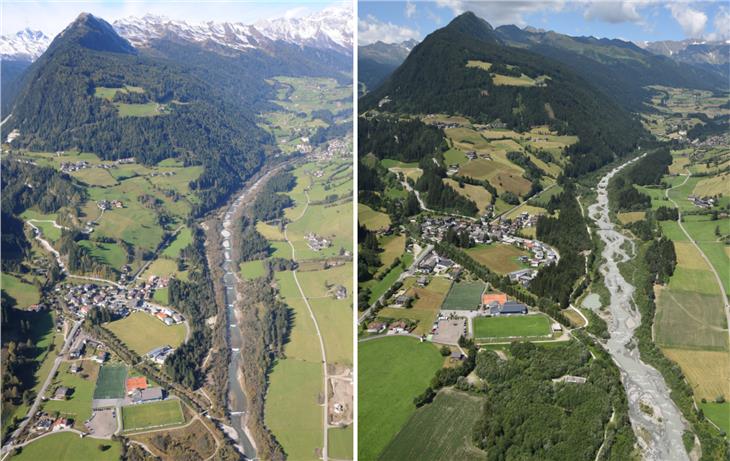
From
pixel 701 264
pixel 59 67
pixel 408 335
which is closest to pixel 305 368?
pixel 408 335

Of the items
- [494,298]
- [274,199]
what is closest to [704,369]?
[494,298]

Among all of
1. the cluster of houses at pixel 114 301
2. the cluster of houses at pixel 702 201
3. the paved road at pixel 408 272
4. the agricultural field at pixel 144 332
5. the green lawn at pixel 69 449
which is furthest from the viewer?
the cluster of houses at pixel 702 201

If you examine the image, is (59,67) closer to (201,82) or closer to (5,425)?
(201,82)

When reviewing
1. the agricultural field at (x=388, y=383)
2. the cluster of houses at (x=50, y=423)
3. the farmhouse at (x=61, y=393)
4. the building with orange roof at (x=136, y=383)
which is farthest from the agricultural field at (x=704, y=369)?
the farmhouse at (x=61, y=393)

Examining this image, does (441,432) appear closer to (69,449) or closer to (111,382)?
(69,449)

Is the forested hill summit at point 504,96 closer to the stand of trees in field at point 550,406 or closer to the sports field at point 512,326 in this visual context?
the sports field at point 512,326

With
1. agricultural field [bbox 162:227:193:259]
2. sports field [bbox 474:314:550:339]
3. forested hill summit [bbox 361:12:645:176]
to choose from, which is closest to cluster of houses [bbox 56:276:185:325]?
agricultural field [bbox 162:227:193:259]
